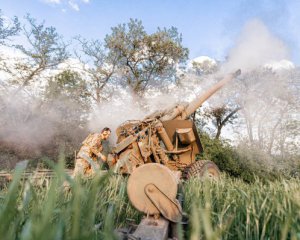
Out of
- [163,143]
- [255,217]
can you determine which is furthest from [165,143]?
[255,217]

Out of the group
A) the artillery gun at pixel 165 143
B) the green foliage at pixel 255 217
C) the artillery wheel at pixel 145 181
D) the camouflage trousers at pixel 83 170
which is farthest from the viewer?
the artillery gun at pixel 165 143

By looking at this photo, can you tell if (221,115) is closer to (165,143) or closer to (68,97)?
(68,97)

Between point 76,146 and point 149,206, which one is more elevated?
point 76,146

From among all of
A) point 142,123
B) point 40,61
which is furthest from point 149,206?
point 40,61

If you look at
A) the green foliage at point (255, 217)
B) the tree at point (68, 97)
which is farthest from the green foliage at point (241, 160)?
the green foliage at point (255, 217)

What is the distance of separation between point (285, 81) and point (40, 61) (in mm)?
20109

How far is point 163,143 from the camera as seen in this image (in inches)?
380

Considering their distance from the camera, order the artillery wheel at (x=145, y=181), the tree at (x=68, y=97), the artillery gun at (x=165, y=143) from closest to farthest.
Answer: the artillery wheel at (x=145, y=181) → the artillery gun at (x=165, y=143) → the tree at (x=68, y=97)

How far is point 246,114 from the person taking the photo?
1145 inches

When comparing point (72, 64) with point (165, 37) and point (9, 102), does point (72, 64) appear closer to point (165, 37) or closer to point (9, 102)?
point (9, 102)

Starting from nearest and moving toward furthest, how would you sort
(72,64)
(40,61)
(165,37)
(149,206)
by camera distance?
(149,206) < (40,61) < (72,64) < (165,37)

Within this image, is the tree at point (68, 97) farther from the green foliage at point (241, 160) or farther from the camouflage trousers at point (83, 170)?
the camouflage trousers at point (83, 170)

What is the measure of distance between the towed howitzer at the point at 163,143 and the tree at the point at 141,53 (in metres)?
18.1

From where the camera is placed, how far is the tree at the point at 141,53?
92.5 ft
